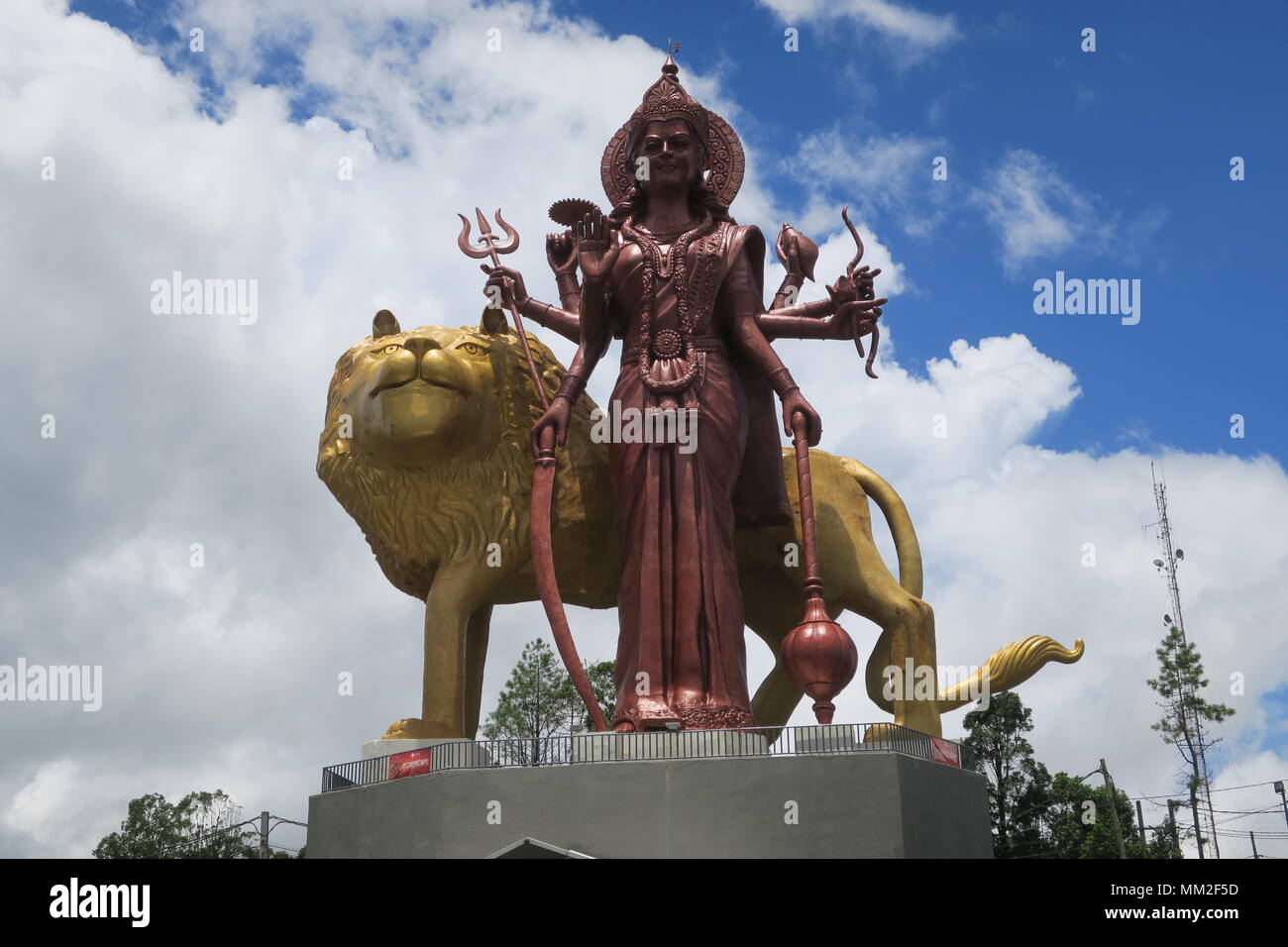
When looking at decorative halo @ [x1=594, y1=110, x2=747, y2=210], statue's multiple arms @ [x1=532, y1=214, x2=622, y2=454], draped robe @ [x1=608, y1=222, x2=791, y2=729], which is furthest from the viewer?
decorative halo @ [x1=594, y1=110, x2=747, y2=210]

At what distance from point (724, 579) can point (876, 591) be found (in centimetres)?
169

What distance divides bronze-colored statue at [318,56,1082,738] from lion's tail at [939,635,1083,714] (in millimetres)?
23

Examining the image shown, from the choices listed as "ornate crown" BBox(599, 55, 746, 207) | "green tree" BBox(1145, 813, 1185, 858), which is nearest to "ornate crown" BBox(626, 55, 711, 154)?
"ornate crown" BBox(599, 55, 746, 207)

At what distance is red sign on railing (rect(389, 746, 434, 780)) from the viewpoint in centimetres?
1009

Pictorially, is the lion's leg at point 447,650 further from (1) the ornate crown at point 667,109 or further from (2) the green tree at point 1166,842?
(2) the green tree at point 1166,842

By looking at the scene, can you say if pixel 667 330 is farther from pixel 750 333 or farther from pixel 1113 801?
pixel 1113 801

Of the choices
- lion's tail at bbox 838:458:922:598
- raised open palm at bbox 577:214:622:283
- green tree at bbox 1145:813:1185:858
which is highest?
raised open palm at bbox 577:214:622:283

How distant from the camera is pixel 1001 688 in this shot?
40.0 ft

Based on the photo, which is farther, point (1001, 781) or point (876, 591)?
point (1001, 781)

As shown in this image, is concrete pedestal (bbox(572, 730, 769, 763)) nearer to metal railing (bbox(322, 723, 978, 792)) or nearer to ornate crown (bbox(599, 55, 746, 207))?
metal railing (bbox(322, 723, 978, 792))
